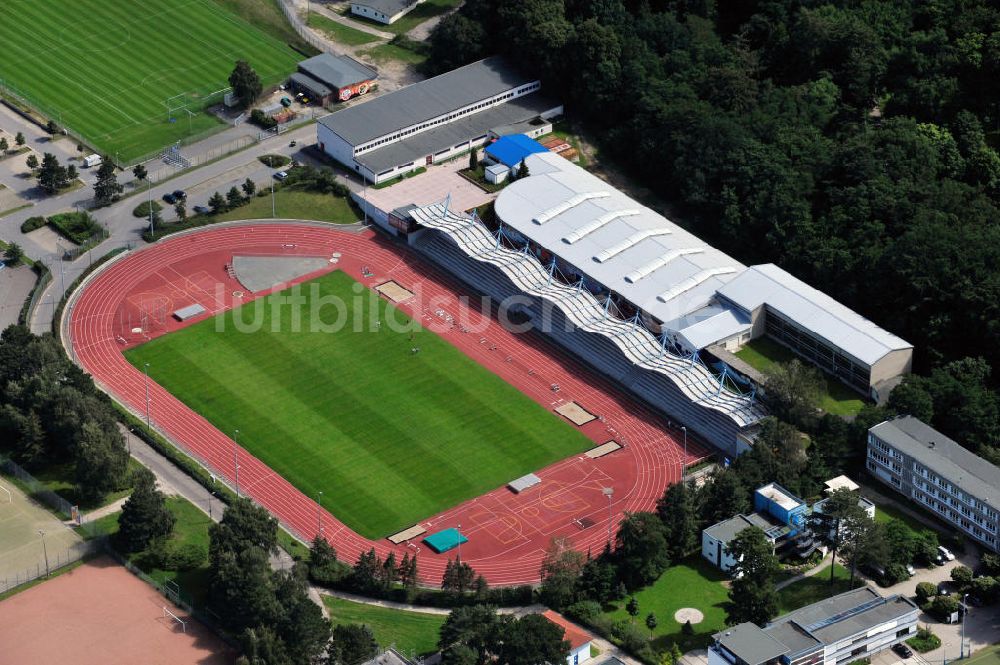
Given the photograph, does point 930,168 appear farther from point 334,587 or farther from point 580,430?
point 334,587

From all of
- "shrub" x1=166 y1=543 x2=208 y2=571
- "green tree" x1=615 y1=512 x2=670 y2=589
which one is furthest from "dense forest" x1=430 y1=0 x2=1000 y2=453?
"shrub" x1=166 y1=543 x2=208 y2=571

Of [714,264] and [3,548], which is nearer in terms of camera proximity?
[3,548]

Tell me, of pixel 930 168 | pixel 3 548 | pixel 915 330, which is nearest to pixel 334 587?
pixel 3 548

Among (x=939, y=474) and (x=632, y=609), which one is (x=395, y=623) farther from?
(x=939, y=474)

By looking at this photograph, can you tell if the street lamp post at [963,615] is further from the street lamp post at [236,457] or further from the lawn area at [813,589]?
the street lamp post at [236,457]

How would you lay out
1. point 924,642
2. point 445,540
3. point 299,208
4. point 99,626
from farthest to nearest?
point 299,208
point 445,540
point 99,626
point 924,642

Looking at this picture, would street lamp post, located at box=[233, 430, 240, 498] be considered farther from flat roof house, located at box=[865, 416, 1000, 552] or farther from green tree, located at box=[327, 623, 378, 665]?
flat roof house, located at box=[865, 416, 1000, 552]

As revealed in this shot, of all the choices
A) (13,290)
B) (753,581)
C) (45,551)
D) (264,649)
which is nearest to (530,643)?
(753,581)
